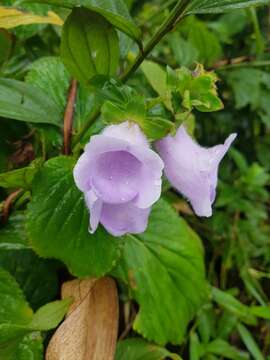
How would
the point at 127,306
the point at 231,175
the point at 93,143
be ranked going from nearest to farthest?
the point at 93,143 → the point at 127,306 → the point at 231,175

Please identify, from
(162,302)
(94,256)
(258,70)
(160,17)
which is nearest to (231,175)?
(258,70)

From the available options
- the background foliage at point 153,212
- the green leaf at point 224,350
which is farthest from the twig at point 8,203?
the green leaf at point 224,350

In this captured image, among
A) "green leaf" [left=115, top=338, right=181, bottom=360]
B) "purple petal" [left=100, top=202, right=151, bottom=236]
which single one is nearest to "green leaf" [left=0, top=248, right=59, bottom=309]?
"green leaf" [left=115, top=338, right=181, bottom=360]

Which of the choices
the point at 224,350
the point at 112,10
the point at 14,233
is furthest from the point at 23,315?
the point at 224,350

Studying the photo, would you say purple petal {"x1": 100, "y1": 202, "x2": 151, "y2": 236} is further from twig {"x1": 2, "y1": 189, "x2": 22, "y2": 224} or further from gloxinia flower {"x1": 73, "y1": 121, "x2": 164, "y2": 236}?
twig {"x1": 2, "y1": 189, "x2": 22, "y2": 224}

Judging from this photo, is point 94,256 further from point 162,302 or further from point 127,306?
point 127,306

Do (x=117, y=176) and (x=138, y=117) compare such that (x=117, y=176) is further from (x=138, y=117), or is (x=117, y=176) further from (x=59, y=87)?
(x=59, y=87)
